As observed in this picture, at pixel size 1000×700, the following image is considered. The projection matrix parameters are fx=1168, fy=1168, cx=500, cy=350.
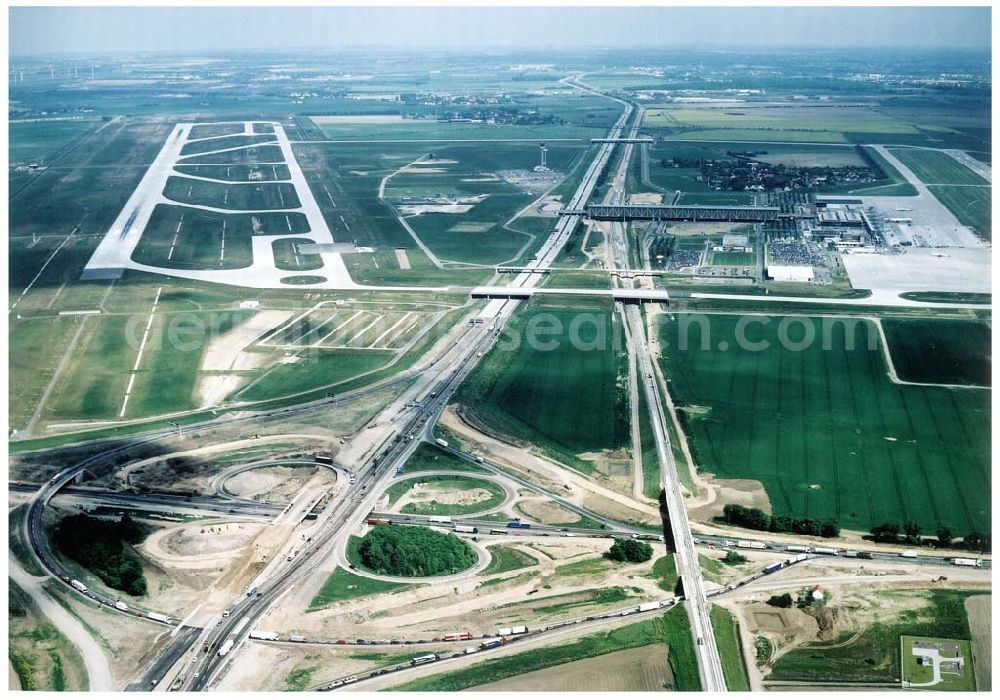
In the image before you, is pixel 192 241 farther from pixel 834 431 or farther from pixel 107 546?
pixel 834 431

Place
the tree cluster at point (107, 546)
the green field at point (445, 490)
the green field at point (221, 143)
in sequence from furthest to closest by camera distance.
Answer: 1. the green field at point (221, 143)
2. the green field at point (445, 490)
3. the tree cluster at point (107, 546)

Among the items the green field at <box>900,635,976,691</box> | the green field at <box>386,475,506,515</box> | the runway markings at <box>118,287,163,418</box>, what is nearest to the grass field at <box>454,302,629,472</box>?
the green field at <box>386,475,506,515</box>

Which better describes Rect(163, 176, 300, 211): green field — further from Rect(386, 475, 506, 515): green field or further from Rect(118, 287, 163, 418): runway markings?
Rect(386, 475, 506, 515): green field

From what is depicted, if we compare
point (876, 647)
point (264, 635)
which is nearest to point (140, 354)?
point (264, 635)

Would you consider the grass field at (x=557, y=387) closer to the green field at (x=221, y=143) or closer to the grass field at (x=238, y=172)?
the grass field at (x=238, y=172)

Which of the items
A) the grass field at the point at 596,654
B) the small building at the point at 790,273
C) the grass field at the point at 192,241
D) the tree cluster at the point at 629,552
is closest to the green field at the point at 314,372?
the grass field at the point at 192,241
